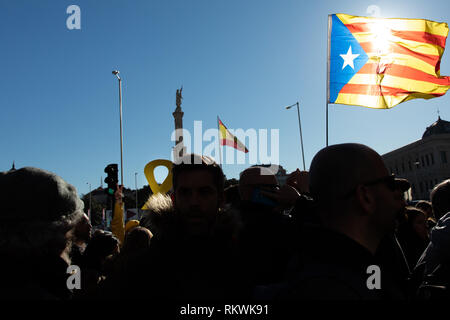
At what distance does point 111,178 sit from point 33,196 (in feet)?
30.7

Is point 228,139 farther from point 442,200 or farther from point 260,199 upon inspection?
point 260,199

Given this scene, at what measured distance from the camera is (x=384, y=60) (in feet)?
21.6

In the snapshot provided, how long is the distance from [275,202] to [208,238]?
2.89 ft

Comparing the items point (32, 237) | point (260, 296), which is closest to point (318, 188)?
point (260, 296)

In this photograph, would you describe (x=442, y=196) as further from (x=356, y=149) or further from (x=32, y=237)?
(x=32, y=237)

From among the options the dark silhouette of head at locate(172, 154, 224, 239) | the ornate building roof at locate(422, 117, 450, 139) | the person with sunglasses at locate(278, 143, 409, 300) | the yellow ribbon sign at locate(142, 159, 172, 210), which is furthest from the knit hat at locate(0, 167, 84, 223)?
the ornate building roof at locate(422, 117, 450, 139)

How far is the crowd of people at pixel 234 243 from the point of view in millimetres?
1462

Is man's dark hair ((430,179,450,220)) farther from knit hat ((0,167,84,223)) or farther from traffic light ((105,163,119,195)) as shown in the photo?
traffic light ((105,163,119,195))

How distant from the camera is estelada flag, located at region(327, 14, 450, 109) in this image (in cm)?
637

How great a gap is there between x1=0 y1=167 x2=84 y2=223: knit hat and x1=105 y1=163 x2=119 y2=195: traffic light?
9.19m

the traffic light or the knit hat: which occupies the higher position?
the knit hat

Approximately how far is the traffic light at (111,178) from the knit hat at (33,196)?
362 inches

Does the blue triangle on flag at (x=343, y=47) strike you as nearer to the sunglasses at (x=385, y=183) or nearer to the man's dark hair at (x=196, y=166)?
the man's dark hair at (x=196, y=166)

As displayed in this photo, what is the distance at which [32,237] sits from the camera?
5.11 feet
